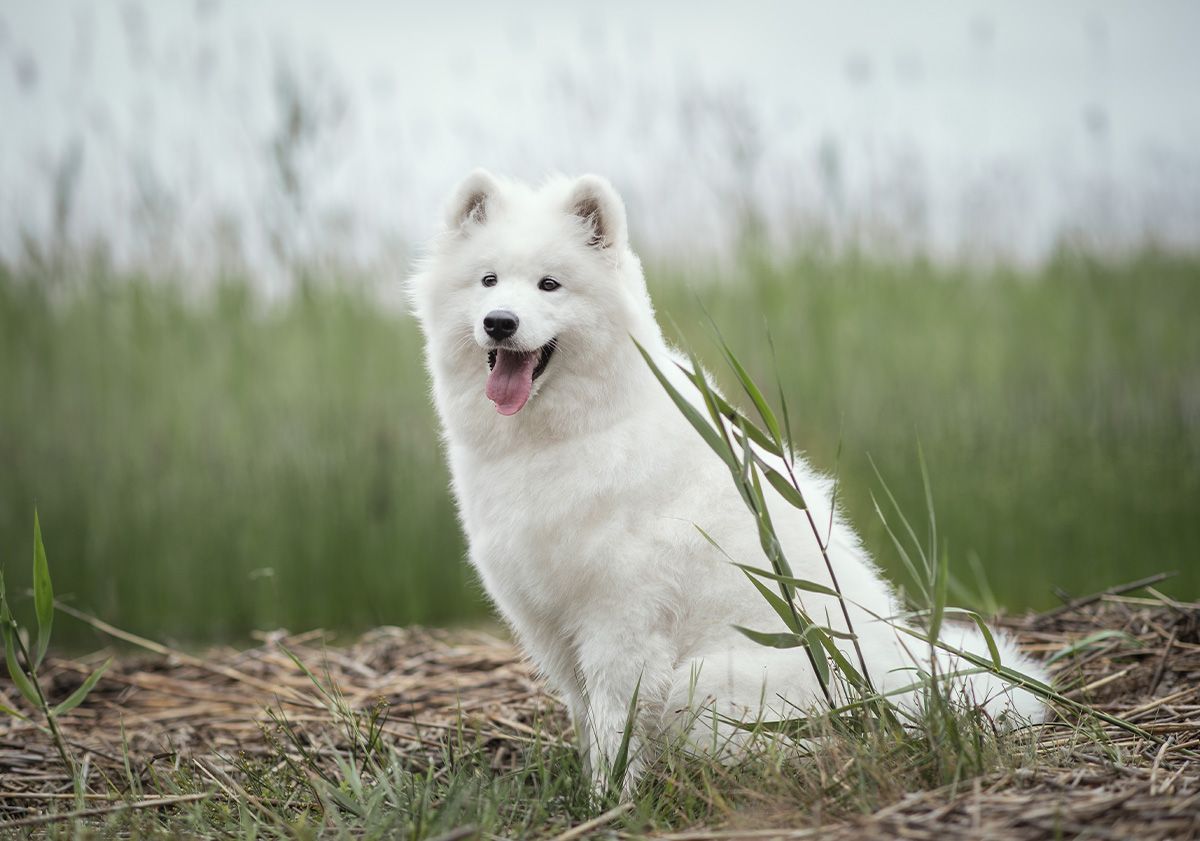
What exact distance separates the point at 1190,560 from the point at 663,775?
4.64m

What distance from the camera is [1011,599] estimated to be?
5.57 meters

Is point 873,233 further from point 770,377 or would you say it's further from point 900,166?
point 770,377

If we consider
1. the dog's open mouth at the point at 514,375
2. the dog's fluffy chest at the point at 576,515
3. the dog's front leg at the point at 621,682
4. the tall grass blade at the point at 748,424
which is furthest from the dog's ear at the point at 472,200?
the dog's front leg at the point at 621,682

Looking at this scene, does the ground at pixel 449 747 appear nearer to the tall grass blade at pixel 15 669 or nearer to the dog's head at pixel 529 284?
the tall grass blade at pixel 15 669

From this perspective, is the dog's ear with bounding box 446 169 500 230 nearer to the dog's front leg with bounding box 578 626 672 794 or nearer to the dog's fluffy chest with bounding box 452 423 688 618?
the dog's fluffy chest with bounding box 452 423 688 618

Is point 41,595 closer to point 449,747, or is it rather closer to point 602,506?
point 449,747

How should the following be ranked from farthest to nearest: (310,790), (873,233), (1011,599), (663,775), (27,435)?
(873,233)
(27,435)
(1011,599)
(310,790)
(663,775)

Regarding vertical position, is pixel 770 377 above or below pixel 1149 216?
below

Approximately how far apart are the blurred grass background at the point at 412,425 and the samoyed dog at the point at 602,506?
2.63 metres

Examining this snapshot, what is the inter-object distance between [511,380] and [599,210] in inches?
23.3

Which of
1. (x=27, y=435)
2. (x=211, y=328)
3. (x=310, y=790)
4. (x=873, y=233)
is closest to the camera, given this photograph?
(x=310, y=790)

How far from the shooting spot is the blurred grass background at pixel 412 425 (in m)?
5.61

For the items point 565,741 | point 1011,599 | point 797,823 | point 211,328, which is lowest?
point 1011,599

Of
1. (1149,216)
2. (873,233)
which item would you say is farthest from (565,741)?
(1149,216)
